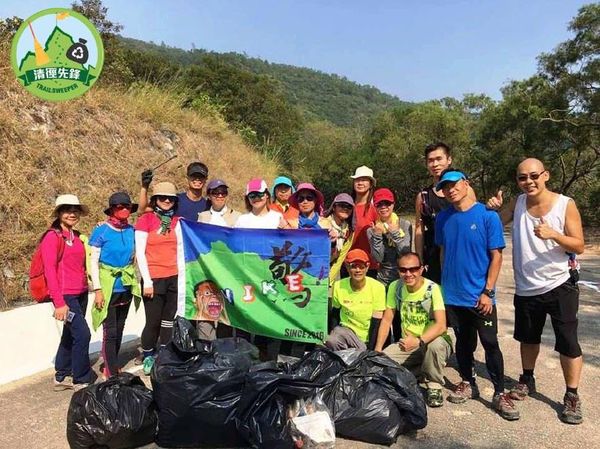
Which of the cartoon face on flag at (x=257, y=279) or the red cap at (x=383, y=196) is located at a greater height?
the red cap at (x=383, y=196)

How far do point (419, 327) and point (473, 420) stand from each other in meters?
0.77

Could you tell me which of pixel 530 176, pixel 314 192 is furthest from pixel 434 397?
pixel 314 192

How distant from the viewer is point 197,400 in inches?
119

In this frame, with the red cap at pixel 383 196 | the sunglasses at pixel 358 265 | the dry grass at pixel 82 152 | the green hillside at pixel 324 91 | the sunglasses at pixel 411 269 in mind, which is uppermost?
the green hillside at pixel 324 91

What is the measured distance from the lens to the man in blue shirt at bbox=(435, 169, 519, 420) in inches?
142

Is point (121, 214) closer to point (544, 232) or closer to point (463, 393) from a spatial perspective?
point (463, 393)

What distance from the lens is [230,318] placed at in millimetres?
4246

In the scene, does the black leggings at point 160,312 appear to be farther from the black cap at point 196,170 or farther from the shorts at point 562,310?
the shorts at point 562,310

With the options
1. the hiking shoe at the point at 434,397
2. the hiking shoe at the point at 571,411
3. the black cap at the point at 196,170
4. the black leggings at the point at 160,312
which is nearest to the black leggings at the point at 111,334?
the black leggings at the point at 160,312

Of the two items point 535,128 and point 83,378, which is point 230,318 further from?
point 535,128

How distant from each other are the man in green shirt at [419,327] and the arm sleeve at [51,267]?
258 cm

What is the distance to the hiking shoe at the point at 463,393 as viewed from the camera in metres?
3.81

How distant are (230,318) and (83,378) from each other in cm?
131

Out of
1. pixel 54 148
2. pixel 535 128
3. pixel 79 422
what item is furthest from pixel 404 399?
pixel 535 128
